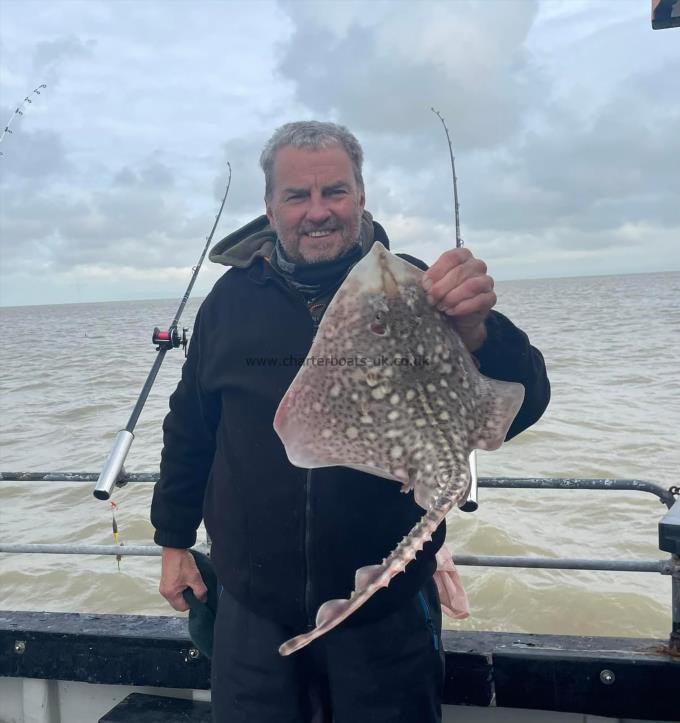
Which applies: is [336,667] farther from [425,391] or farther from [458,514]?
[458,514]

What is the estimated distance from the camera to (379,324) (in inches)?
70.6

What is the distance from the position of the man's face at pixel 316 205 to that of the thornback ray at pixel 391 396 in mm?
419

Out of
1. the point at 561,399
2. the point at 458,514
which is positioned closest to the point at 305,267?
the point at 458,514

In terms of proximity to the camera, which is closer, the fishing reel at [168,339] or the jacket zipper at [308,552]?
the jacket zipper at [308,552]

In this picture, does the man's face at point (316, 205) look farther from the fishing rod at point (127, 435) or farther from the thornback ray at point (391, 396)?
the fishing rod at point (127, 435)

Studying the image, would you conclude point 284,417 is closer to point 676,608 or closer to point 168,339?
point 168,339

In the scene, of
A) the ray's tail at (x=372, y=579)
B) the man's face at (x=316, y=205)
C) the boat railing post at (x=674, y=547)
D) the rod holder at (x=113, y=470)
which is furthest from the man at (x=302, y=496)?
the boat railing post at (x=674, y=547)

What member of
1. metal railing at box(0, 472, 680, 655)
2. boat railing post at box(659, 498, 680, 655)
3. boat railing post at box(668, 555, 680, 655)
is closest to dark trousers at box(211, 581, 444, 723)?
metal railing at box(0, 472, 680, 655)

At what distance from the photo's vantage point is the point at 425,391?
1.77 meters

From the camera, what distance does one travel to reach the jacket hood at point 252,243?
91.9 inches

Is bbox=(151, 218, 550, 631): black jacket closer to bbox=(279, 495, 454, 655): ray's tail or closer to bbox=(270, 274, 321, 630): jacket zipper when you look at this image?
bbox=(270, 274, 321, 630): jacket zipper

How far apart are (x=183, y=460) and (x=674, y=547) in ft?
6.29

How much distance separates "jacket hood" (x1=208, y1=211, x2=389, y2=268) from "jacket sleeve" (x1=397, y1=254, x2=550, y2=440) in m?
0.57

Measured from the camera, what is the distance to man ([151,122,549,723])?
6.66 feet
